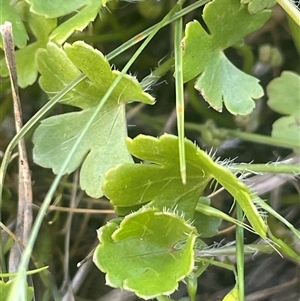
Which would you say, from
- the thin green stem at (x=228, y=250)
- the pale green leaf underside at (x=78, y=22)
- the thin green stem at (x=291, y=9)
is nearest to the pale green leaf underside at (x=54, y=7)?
the pale green leaf underside at (x=78, y=22)

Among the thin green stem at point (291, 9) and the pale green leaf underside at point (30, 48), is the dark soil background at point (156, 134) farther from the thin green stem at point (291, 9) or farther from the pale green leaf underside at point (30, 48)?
the thin green stem at point (291, 9)

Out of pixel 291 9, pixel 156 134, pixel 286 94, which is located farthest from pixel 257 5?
pixel 156 134

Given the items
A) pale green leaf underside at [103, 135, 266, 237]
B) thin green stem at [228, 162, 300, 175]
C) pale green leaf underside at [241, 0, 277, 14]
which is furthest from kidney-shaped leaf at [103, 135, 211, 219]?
pale green leaf underside at [241, 0, 277, 14]

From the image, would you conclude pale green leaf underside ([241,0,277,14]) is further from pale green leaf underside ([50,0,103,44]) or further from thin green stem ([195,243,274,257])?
thin green stem ([195,243,274,257])

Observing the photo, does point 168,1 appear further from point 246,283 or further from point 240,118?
point 246,283

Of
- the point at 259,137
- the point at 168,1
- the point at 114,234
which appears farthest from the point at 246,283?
the point at 168,1

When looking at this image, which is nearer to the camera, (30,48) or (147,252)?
(147,252)

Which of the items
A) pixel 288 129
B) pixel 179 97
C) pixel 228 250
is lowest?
pixel 228 250

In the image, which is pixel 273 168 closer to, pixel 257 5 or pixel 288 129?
pixel 288 129
